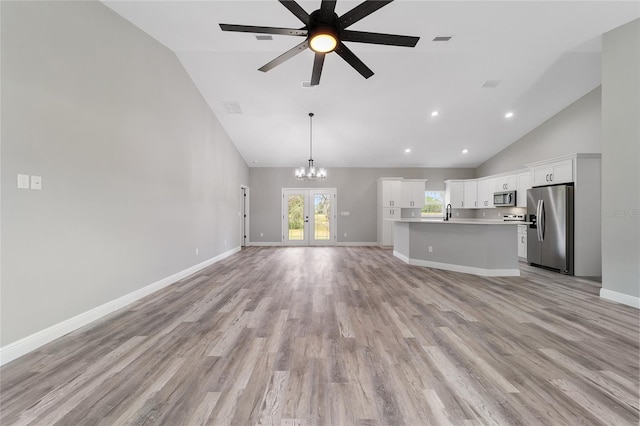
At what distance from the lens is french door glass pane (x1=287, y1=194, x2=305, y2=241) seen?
9.13 metres

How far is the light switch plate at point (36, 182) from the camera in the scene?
2230mm

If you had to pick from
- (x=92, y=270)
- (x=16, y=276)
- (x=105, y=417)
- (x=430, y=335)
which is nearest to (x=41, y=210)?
A: (x=16, y=276)

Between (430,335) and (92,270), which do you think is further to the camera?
(92,270)

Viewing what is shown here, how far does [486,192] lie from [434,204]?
164 cm

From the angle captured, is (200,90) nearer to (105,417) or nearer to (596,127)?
A: (105,417)

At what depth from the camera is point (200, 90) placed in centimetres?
514

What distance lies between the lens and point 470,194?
8367 millimetres

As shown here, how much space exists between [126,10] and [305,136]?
449 centimetres

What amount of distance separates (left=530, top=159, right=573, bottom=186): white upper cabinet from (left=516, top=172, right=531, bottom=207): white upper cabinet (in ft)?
2.20

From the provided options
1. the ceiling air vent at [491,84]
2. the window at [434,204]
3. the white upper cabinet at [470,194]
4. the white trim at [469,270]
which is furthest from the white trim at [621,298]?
the window at [434,204]

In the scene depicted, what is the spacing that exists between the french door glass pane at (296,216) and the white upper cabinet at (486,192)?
566 cm

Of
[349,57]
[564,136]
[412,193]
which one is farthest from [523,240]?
[349,57]

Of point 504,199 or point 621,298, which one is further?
point 504,199

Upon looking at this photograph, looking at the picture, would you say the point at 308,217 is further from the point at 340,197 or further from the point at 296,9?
the point at 296,9
